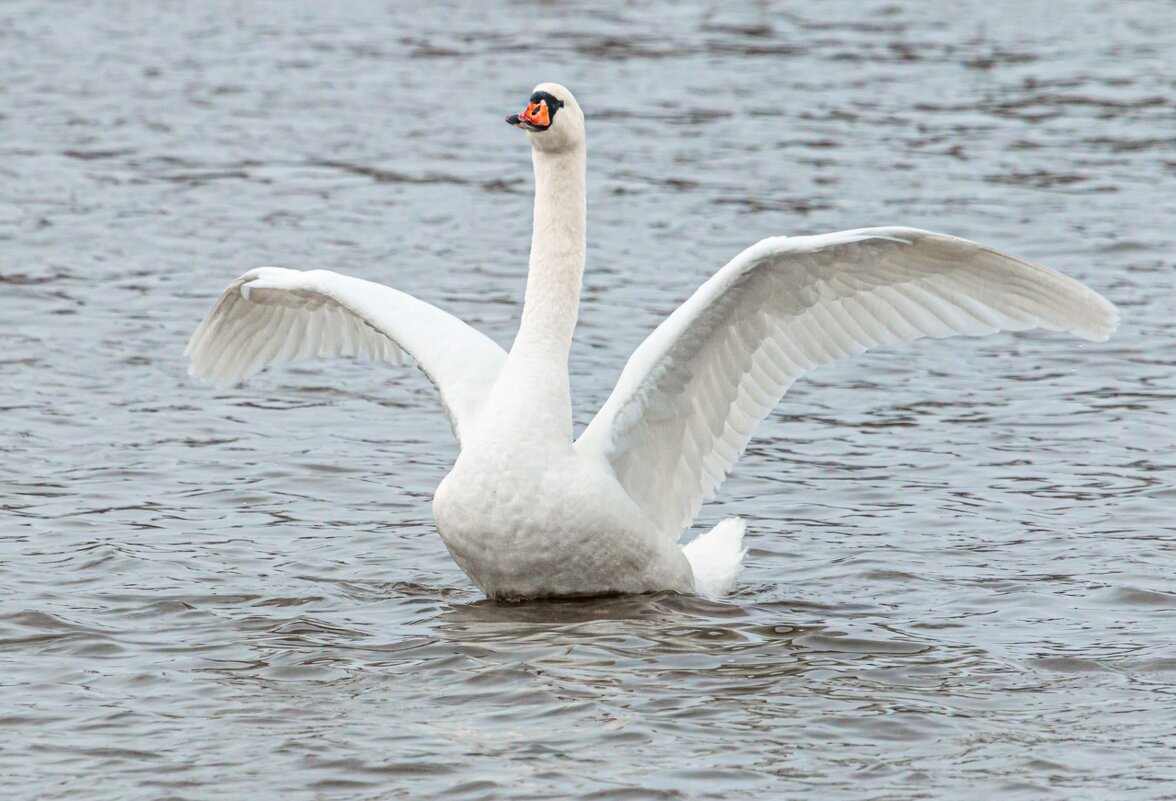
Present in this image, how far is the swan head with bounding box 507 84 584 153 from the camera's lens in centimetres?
877

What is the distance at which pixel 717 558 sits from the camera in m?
9.70

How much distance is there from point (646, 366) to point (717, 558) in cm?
134

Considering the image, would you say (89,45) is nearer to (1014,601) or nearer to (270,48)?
(270,48)

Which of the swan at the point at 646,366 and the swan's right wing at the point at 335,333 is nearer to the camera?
the swan at the point at 646,366

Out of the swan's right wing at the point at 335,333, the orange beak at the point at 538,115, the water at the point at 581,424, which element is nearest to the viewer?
the water at the point at 581,424

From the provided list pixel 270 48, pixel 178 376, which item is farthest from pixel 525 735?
pixel 270 48

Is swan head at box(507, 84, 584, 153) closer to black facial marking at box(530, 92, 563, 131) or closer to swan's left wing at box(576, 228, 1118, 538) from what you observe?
black facial marking at box(530, 92, 563, 131)

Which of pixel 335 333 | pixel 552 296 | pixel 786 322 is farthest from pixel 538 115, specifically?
pixel 335 333

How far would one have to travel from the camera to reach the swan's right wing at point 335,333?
9.55 meters

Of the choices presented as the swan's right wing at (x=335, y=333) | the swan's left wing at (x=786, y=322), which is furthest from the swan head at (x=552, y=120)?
the swan's right wing at (x=335, y=333)

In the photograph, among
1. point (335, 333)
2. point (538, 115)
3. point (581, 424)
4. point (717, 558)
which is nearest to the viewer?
point (538, 115)


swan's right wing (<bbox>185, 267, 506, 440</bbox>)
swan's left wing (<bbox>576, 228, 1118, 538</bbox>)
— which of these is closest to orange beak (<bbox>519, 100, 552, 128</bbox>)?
swan's left wing (<bbox>576, 228, 1118, 538</bbox>)

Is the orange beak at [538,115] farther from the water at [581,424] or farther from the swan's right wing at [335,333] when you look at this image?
the water at [581,424]

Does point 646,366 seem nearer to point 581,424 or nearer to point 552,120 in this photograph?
point 552,120
